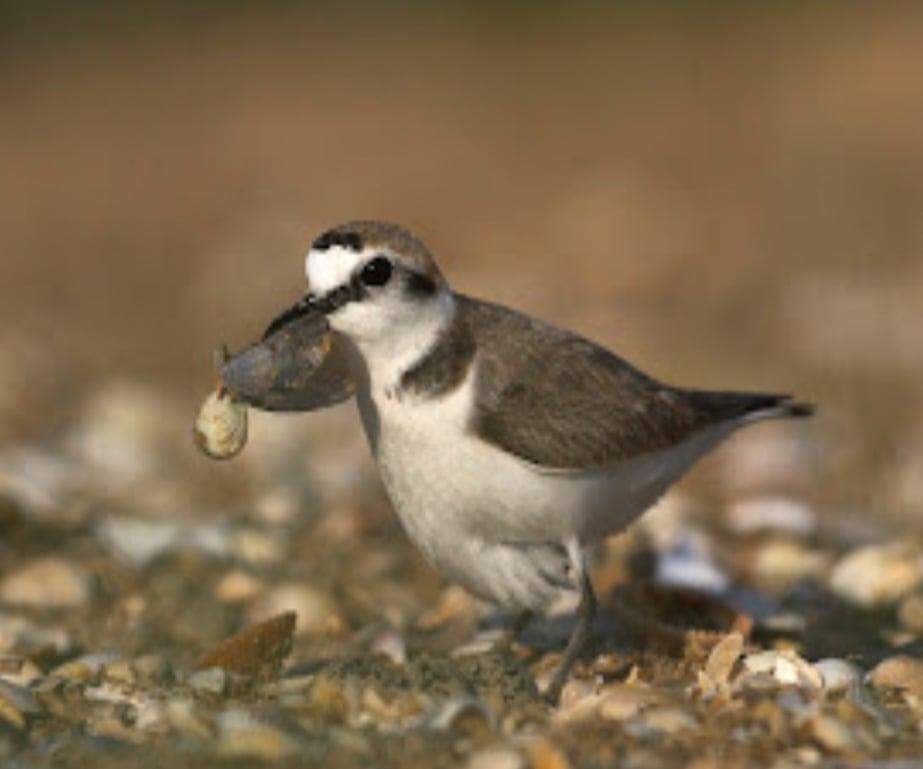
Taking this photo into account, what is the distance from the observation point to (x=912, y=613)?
5.83 meters

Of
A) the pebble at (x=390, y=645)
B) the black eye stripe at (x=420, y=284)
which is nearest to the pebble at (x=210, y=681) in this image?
the pebble at (x=390, y=645)

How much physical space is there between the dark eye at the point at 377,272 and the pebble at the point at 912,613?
1.95 meters

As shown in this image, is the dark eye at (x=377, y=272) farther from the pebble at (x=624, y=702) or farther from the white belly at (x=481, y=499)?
the pebble at (x=624, y=702)

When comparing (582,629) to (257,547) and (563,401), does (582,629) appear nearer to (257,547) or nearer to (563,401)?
(563,401)

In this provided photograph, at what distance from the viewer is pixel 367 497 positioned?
24.1 feet

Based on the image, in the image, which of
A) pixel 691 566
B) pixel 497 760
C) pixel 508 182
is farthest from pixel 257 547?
pixel 508 182

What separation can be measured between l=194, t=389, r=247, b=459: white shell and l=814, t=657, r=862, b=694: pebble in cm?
144

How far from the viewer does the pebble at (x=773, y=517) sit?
6773mm

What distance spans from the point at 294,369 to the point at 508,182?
26.0ft

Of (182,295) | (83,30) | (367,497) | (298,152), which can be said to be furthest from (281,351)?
(83,30)

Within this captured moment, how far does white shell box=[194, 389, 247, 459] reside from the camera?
16.0 ft

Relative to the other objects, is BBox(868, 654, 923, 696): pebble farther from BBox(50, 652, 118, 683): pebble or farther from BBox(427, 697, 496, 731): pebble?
BBox(50, 652, 118, 683): pebble

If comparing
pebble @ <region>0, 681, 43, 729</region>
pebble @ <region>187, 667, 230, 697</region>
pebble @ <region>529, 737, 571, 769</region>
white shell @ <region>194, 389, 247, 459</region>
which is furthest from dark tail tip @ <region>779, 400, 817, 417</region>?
pebble @ <region>0, 681, 43, 729</region>

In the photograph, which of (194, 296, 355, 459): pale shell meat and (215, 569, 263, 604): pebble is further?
(215, 569, 263, 604): pebble
